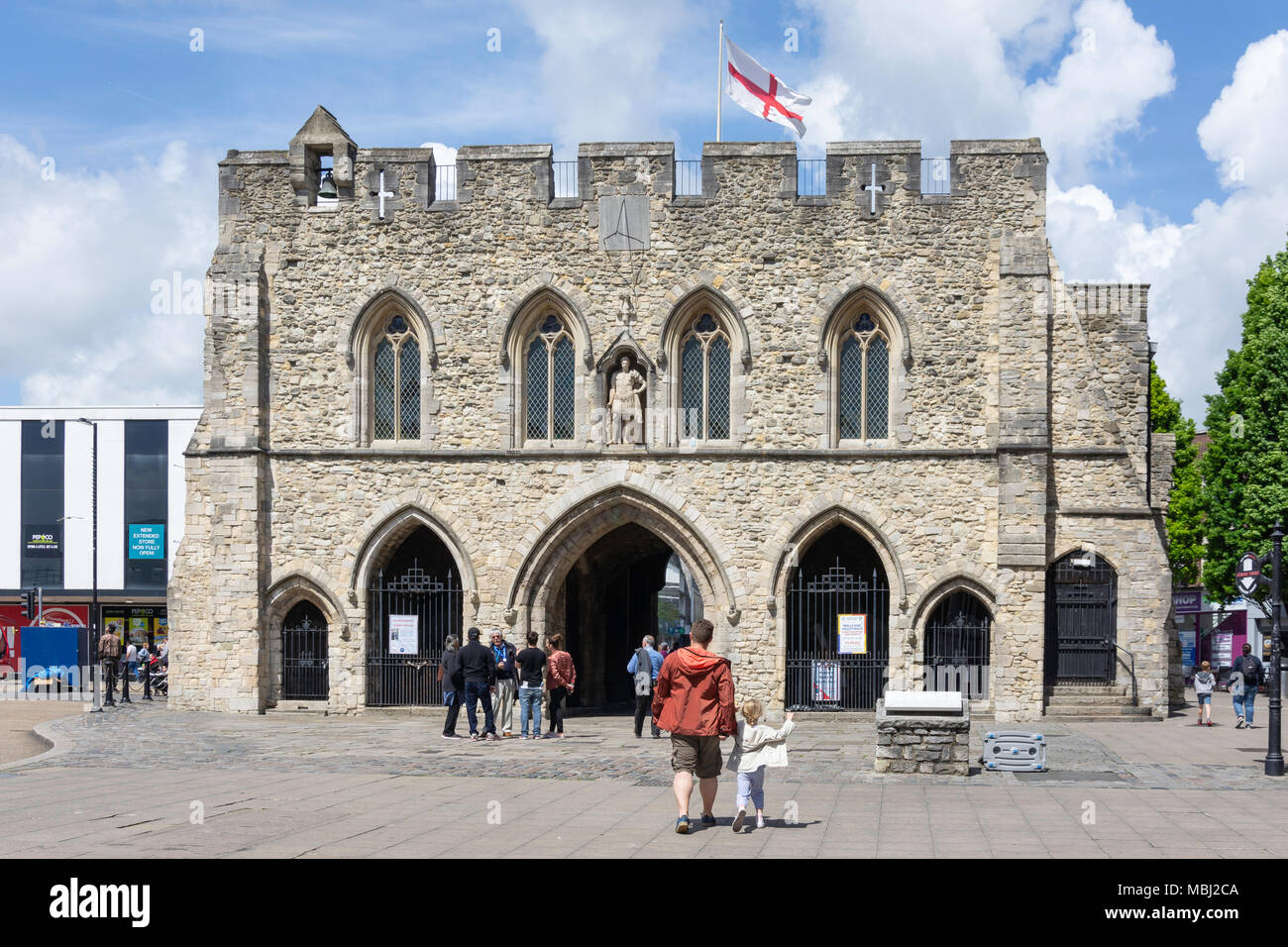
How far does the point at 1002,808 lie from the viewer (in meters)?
12.1

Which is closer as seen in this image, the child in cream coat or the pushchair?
the child in cream coat

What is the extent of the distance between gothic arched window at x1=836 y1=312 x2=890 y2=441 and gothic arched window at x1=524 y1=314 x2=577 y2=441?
4.27 m

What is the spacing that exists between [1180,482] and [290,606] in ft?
95.7

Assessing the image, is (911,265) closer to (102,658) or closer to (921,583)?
(921,583)

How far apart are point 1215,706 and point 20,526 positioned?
39023 mm

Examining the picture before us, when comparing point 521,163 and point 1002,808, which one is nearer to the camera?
point 1002,808

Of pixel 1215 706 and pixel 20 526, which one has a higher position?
pixel 20 526

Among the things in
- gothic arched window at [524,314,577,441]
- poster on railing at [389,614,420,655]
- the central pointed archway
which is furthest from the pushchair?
gothic arched window at [524,314,577,441]

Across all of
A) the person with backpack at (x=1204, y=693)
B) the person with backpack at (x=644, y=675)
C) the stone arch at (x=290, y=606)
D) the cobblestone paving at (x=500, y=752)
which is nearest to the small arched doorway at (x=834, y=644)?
the cobblestone paving at (x=500, y=752)

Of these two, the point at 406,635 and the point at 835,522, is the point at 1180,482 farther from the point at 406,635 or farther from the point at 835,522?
the point at 406,635

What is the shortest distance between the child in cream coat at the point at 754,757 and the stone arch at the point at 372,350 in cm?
1314

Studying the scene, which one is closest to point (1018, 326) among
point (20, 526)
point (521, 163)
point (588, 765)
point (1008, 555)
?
point (1008, 555)

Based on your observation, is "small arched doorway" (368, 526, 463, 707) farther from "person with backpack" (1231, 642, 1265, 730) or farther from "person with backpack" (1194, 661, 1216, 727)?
"person with backpack" (1231, 642, 1265, 730)

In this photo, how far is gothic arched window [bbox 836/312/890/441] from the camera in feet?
75.4
